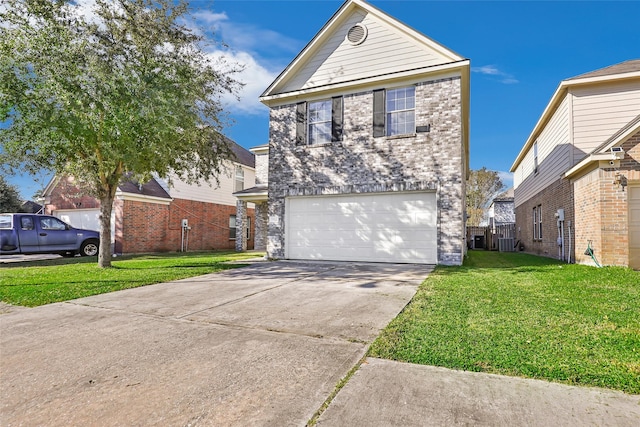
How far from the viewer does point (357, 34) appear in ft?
36.4

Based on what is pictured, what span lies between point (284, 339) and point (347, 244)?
23.9 feet

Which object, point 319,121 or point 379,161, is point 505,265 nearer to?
point 379,161

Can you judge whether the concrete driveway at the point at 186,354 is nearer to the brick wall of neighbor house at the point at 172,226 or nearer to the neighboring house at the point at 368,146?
the neighboring house at the point at 368,146

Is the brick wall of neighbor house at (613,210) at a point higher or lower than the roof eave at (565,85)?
lower

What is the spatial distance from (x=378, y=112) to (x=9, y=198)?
26.9 m

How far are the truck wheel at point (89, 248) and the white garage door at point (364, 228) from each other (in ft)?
30.4

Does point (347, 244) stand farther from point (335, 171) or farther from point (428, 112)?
point (428, 112)

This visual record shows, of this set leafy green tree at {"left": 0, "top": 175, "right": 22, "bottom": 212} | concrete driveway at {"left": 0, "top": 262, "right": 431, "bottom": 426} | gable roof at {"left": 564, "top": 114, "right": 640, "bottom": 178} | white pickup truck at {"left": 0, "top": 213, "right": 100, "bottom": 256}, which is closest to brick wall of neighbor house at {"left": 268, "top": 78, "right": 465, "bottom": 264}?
gable roof at {"left": 564, "top": 114, "right": 640, "bottom": 178}

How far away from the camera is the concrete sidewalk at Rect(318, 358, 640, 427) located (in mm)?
2082

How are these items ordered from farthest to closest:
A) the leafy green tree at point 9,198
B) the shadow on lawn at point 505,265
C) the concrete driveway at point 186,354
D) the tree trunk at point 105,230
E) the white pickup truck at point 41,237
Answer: the leafy green tree at point 9,198 → the white pickup truck at point 41,237 → the tree trunk at point 105,230 → the shadow on lawn at point 505,265 → the concrete driveway at point 186,354

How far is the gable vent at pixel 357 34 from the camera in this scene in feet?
36.1

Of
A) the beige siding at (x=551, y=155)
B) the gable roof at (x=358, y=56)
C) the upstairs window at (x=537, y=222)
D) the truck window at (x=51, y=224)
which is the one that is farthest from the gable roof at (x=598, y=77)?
the truck window at (x=51, y=224)

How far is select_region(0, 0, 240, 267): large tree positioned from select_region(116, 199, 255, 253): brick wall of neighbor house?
6.48 meters

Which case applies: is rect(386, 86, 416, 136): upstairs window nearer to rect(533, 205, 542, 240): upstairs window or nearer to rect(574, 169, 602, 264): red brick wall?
rect(574, 169, 602, 264): red brick wall
